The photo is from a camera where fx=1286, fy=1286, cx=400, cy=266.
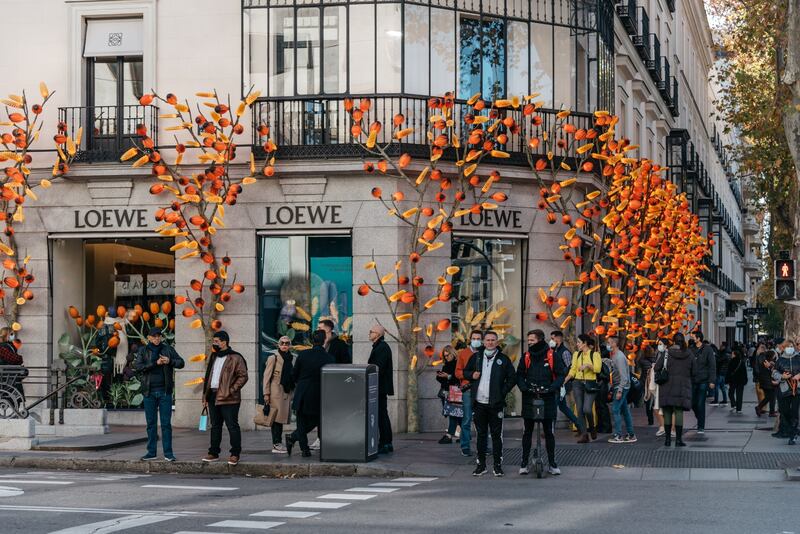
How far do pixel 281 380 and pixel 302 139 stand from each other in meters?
5.47

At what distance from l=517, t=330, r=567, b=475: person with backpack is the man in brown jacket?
3.63 metres

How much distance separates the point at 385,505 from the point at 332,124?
1047cm

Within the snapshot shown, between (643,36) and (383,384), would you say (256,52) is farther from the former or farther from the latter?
(643,36)

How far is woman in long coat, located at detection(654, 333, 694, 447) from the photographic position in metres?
19.3

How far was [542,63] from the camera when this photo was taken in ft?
77.0

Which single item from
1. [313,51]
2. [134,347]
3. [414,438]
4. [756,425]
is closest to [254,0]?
[313,51]

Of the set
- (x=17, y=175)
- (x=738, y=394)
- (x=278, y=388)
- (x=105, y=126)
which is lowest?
(x=738, y=394)

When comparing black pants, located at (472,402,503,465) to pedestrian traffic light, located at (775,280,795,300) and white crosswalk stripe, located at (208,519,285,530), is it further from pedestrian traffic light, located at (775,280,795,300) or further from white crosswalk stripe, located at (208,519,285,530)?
pedestrian traffic light, located at (775,280,795,300)

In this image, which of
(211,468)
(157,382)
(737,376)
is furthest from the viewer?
(737,376)

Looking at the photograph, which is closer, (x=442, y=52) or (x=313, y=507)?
(x=313, y=507)

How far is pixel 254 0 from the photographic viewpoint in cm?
2252

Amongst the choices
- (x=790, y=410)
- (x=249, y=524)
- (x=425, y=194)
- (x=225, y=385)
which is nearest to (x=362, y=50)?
(x=425, y=194)

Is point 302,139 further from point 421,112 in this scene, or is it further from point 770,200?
point 770,200

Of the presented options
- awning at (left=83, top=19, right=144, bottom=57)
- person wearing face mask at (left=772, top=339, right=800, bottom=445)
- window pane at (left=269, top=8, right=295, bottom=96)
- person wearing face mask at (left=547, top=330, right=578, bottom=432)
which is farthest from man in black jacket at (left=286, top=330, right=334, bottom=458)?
awning at (left=83, top=19, right=144, bottom=57)
